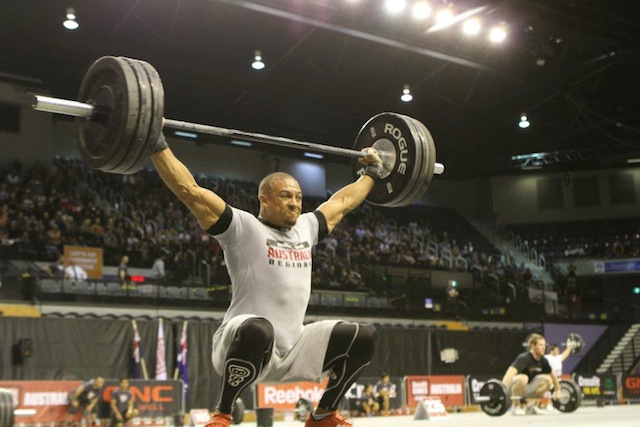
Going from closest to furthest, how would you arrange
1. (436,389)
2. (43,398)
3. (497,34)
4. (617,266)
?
1. (43,398)
2. (497,34)
3. (436,389)
4. (617,266)

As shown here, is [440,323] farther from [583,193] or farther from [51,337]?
[583,193]

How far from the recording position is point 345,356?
3.95m

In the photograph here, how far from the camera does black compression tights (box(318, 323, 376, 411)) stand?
3893 mm

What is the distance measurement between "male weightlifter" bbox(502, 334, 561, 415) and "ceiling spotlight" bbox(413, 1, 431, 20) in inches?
268

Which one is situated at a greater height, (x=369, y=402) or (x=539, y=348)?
(x=539, y=348)

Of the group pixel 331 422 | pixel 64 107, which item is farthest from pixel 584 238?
pixel 64 107

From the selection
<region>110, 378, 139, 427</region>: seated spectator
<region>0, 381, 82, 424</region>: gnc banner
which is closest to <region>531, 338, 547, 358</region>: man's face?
<region>110, 378, 139, 427</region>: seated spectator

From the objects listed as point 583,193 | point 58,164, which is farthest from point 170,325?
point 583,193

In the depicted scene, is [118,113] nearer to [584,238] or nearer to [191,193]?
[191,193]

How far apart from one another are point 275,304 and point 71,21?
12565 mm

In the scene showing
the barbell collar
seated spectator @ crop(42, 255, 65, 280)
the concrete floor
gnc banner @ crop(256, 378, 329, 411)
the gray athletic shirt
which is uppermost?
the barbell collar

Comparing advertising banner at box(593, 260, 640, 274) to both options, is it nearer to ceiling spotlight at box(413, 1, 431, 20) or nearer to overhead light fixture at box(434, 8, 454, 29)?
overhead light fixture at box(434, 8, 454, 29)

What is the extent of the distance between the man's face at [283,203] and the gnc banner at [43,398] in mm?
7568

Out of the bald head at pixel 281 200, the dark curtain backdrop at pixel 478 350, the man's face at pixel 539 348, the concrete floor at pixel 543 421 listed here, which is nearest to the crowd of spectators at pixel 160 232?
the dark curtain backdrop at pixel 478 350
